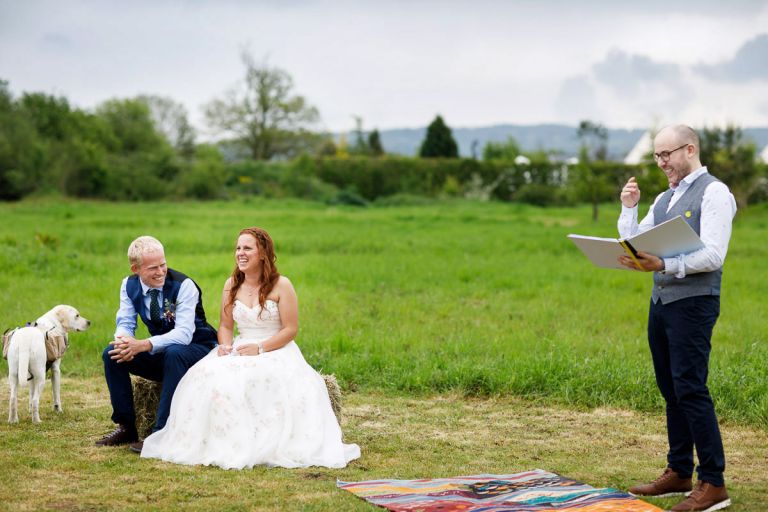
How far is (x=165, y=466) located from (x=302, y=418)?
3.17ft

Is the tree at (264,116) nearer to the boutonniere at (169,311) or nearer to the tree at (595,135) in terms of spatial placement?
the tree at (595,135)

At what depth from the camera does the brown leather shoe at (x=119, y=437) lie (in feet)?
23.3

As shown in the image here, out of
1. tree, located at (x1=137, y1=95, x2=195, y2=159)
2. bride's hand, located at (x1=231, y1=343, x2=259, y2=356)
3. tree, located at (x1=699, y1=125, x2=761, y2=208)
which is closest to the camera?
bride's hand, located at (x1=231, y1=343, x2=259, y2=356)

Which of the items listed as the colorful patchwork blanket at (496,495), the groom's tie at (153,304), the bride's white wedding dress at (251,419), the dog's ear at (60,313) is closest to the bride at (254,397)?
the bride's white wedding dress at (251,419)

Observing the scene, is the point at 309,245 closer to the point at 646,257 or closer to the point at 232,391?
the point at 232,391

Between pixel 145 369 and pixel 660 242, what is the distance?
155 inches

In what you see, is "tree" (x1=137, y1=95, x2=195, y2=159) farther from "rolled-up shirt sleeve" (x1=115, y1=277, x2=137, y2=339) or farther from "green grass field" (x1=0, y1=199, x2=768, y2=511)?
"rolled-up shirt sleeve" (x1=115, y1=277, x2=137, y2=339)

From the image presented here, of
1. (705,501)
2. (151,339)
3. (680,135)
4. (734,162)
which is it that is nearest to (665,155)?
(680,135)

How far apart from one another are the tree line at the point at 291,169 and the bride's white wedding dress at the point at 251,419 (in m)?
25.0

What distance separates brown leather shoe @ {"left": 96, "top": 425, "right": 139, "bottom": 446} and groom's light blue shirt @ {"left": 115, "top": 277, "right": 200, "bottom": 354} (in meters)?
0.60

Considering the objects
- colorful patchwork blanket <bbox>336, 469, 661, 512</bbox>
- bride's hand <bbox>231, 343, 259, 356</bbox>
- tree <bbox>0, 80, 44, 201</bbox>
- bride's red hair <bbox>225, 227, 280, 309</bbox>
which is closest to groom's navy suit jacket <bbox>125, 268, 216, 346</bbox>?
bride's red hair <bbox>225, 227, 280, 309</bbox>

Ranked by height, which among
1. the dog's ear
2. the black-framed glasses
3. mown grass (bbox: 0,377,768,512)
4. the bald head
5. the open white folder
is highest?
the bald head

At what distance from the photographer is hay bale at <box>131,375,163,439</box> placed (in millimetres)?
7336

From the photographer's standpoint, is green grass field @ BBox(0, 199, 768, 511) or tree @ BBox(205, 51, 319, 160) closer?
green grass field @ BBox(0, 199, 768, 511)
